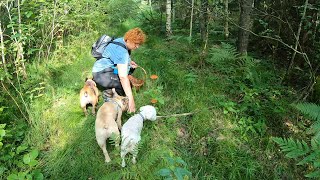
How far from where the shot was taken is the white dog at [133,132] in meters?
3.10

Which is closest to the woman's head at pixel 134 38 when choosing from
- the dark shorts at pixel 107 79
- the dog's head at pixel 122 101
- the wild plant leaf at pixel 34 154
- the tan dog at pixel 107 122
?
the dark shorts at pixel 107 79

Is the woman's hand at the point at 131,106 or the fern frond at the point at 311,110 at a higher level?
the fern frond at the point at 311,110

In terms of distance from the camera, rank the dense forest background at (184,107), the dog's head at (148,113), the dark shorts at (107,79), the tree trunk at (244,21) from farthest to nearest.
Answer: the tree trunk at (244,21), the dark shorts at (107,79), the dog's head at (148,113), the dense forest background at (184,107)

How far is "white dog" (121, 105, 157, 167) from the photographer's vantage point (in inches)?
122

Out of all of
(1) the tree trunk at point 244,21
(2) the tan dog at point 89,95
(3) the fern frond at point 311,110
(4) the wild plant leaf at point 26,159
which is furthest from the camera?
(1) the tree trunk at point 244,21

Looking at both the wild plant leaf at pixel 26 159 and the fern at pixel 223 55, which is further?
the fern at pixel 223 55

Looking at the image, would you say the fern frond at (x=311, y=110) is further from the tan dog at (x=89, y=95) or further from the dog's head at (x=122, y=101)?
the tan dog at (x=89, y=95)

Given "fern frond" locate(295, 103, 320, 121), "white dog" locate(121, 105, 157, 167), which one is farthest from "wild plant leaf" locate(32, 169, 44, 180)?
"fern frond" locate(295, 103, 320, 121)

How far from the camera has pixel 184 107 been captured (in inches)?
168

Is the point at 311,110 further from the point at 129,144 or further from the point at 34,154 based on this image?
the point at 34,154

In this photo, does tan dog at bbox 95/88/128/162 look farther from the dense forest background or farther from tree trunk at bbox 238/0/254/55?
tree trunk at bbox 238/0/254/55

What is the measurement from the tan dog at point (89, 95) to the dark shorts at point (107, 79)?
0.34ft

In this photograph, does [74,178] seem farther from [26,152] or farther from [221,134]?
[221,134]

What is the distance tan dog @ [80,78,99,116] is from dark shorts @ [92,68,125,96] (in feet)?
0.34
